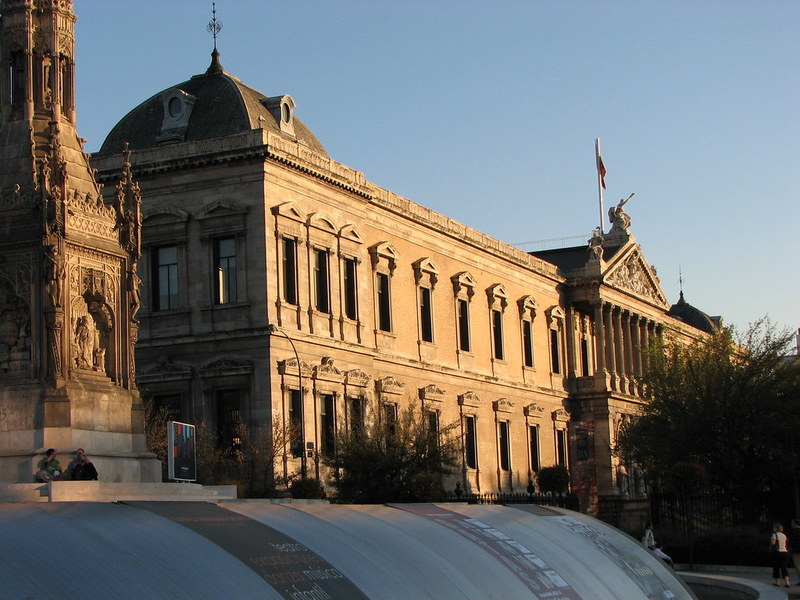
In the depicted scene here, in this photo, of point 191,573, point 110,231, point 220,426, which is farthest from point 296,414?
point 191,573

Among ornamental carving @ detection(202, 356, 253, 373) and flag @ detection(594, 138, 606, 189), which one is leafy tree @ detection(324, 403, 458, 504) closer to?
ornamental carving @ detection(202, 356, 253, 373)

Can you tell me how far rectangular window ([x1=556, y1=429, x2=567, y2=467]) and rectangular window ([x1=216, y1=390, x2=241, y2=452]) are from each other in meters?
29.3

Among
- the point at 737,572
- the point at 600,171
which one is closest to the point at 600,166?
the point at 600,171

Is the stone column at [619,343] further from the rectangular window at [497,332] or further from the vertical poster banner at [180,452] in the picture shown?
the vertical poster banner at [180,452]

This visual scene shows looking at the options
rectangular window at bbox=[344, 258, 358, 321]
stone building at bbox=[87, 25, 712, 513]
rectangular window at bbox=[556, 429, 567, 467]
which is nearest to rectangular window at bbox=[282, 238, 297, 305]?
stone building at bbox=[87, 25, 712, 513]

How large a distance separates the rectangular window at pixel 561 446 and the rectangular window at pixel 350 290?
2375 cm

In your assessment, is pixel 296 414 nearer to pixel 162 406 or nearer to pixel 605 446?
pixel 162 406

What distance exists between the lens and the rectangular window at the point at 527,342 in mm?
67500

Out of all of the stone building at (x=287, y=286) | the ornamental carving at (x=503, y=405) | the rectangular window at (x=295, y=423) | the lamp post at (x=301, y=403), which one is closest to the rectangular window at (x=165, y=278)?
the stone building at (x=287, y=286)

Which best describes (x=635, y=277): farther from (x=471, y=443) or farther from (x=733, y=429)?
(x=733, y=429)

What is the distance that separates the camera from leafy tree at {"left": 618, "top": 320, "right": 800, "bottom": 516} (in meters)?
46.1

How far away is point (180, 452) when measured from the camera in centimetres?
1955

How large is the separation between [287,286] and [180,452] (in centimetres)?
2557

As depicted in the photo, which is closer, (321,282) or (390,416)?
(321,282)
